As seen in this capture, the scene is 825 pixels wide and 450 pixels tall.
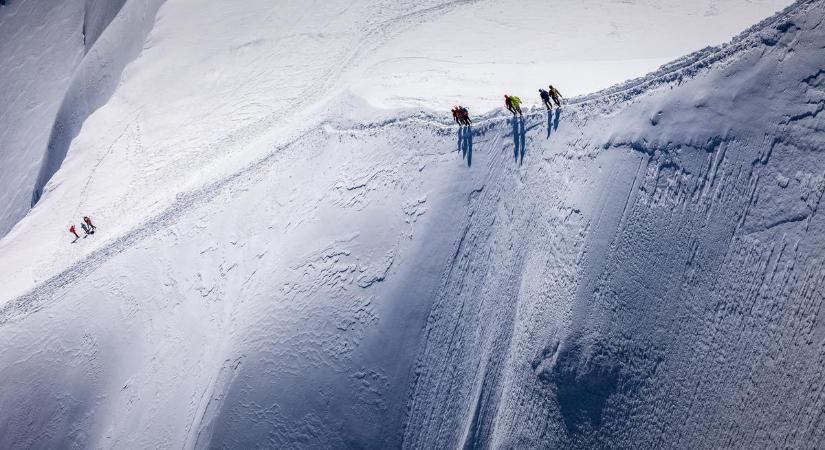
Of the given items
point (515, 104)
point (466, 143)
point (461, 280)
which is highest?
point (515, 104)

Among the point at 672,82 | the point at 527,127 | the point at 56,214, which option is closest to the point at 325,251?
the point at 527,127

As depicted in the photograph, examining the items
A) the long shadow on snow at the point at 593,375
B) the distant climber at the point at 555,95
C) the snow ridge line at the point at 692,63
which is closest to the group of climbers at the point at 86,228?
the distant climber at the point at 555,95

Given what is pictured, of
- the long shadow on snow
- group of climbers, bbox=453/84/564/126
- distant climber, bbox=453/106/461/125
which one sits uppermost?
distant climber, bbox=453/106/461/125

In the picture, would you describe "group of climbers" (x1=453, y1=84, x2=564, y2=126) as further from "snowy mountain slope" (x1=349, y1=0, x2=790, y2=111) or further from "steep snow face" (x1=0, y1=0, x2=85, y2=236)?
"steep snow face" (x1=0, y1=0, x2=85, y2=236)

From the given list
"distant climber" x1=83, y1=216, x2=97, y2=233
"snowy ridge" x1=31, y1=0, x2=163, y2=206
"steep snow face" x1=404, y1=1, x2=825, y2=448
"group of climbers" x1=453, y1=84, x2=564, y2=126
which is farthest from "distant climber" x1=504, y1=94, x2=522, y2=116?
"snowy ridge" x1=31, y1=0, x2=163, y2=206

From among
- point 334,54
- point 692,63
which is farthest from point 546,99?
point 334,54

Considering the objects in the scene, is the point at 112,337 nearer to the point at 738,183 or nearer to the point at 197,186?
the point at 197,186

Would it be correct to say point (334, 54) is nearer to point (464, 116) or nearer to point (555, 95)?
point (464, 116)

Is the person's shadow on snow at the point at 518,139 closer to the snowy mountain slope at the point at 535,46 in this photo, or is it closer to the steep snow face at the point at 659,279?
the steep snow face at the point at 659,279
